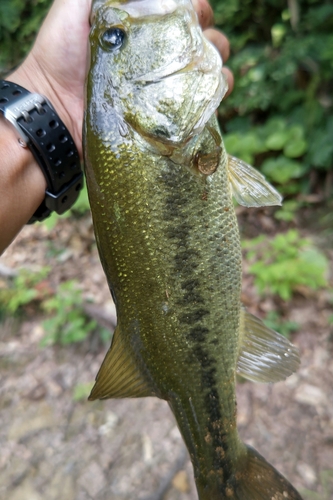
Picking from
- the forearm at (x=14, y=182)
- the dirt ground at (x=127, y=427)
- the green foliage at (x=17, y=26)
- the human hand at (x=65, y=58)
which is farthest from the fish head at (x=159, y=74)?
the green foliage at (x=17, y=26)

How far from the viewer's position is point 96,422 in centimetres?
313

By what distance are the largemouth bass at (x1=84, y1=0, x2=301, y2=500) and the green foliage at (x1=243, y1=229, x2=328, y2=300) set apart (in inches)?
67.2

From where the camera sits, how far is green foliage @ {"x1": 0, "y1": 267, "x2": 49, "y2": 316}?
3.92 m

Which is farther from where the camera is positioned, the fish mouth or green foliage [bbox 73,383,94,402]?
green foliage [bbox 73,383,94,402]

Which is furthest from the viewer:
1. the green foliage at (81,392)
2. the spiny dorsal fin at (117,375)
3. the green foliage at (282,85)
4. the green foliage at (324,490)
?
the green foliage at (282,85)

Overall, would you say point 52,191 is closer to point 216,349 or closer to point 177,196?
point 177,196

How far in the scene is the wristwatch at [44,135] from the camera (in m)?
1.77

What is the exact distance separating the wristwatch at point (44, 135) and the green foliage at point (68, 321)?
6.17 ft

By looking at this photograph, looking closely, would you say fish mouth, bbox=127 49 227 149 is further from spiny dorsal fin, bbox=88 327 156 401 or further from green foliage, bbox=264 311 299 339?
green foliage, bbox=264 311 299 339

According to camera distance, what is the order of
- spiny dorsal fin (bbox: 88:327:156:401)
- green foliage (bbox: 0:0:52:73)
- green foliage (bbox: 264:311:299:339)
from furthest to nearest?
green foliage (bbox: 0:0:52:73)
green foliage (bbox: 264:311:299:339)
spiny dorsal fin (bbox: 88:327:156:401)

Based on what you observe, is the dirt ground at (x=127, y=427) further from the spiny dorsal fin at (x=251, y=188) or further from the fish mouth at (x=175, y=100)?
the fish mouth at (x=175, y=100)

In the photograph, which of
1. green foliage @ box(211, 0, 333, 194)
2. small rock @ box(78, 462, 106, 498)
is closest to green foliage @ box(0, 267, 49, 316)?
small rock @ box(78, 462, 106, 498)

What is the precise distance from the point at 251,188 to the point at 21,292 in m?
3.07

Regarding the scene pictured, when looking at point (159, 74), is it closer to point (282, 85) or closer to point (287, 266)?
point (287, 266)
